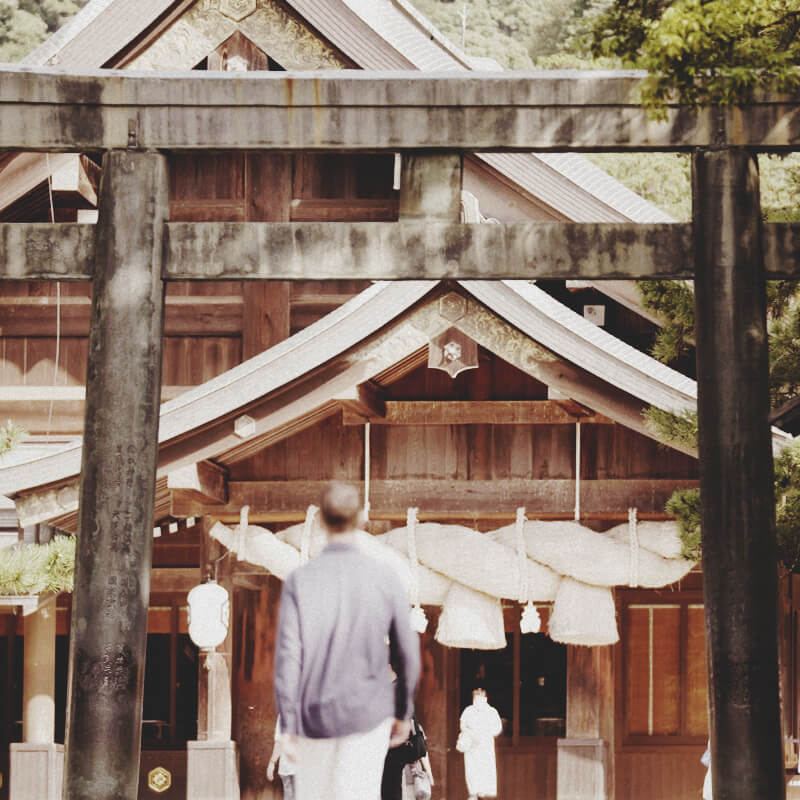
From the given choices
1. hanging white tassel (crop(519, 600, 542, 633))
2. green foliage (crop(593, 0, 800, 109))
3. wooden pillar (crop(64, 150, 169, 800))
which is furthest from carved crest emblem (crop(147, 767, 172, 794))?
green foliage (crop(593, 0, 800, 109))

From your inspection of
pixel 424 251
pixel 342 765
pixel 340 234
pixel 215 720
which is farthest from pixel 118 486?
pixel 215 720

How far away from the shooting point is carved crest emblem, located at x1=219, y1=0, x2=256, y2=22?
13.9 meters

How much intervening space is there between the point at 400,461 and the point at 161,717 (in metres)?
Result: 4.36

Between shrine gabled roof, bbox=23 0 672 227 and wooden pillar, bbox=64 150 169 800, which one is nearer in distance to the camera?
wooden pillar, bbox=64 150 169 800

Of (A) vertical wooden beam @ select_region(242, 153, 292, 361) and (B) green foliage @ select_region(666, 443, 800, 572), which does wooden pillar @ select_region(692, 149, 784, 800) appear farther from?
(A) vertical wooden beam @ select_region(242, 153, 292, 361)

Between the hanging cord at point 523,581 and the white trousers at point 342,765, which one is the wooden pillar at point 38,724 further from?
the white trousers at point 342,765

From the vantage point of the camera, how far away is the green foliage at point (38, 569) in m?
11.1

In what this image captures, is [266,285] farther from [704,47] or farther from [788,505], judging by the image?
[704,47]

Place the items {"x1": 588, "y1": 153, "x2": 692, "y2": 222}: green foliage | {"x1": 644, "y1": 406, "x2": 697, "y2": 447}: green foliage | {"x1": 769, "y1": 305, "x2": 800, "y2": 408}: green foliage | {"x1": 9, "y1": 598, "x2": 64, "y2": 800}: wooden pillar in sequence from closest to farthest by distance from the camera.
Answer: {"x1": 769, "y1": 305, "x2": 800, "y2": 408}: green foliage
{"x1": 644, "y1": 406, "x2": 697, "y2": 447}: green foliage
{"x1": 9, "y1": 598, "x2": 64, "y2": 800}: wooden pillar
{"x1": 588, "y1": 153, "x2": 692, "y2": 222}: green foliage

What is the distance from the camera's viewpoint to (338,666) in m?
5.33

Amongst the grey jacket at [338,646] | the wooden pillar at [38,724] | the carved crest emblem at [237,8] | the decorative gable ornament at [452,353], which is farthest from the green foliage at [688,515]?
the carved crest emblem at [237,8]

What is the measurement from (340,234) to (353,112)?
67 cm

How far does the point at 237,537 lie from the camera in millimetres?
12727

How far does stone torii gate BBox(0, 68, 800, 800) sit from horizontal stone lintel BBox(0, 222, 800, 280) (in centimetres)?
1
